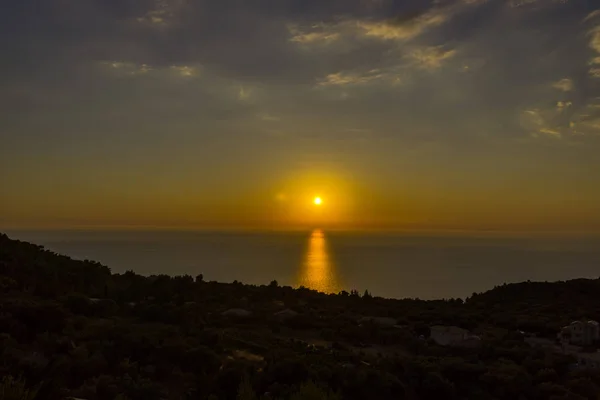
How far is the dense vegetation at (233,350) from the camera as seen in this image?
10445 mm

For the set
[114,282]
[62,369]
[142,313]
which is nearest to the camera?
[62,369]

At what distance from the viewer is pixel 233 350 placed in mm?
14312

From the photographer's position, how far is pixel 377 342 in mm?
19125

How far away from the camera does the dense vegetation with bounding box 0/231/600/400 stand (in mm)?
10445

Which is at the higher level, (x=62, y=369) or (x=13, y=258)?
(x=13, y=258)

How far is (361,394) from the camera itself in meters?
12.0

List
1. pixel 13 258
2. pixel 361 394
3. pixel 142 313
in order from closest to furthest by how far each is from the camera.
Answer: pixel 361 394, pixel 142 313, pixel 13 258

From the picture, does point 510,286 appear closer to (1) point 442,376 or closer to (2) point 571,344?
(2) point 571,344

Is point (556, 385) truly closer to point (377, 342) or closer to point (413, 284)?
point (377, 342)

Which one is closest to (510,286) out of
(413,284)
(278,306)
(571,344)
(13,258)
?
(571,344)

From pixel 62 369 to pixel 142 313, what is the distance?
732 cm

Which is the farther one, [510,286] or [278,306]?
[510,286]

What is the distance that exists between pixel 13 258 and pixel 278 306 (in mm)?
13644

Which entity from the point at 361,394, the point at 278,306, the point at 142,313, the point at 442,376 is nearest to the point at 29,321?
the point at 142,313
